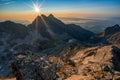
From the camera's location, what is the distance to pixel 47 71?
36969 mm

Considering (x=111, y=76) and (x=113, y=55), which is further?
(x=113, y=55)

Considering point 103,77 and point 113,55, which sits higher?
point 103,77

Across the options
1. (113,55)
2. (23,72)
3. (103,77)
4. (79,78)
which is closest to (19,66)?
(23,72)

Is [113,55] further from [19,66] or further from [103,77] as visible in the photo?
[19,66]

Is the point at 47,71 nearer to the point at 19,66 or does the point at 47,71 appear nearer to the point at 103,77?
the point at 19,66

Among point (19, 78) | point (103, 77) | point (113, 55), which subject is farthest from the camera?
point (113, 55)

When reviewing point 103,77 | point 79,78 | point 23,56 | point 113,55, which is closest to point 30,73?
point 23,56

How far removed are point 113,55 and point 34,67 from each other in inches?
2444

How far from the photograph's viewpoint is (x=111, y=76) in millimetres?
37312

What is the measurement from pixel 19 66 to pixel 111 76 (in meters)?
16.3

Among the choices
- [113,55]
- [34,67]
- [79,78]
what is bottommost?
[113,55]

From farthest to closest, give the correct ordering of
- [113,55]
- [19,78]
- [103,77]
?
1. [113,55]
2. [103,77]
3. [19,78]

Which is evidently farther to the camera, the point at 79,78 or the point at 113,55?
the point at 113,55

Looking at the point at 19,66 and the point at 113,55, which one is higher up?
the point at 19,66
